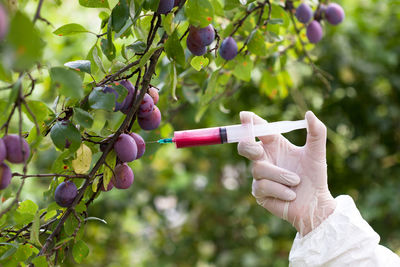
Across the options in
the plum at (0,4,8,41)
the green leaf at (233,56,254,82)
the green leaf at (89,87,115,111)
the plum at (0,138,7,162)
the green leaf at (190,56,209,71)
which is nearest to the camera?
the plum at (0,4,8,41)

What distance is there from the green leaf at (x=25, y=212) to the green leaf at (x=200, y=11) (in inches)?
13.2

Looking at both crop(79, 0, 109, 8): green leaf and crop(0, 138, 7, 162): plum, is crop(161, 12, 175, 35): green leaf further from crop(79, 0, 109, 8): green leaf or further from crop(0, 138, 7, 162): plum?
crop(0, 138, 7, 162): plum

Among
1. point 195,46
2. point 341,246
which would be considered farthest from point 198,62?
point 341,246

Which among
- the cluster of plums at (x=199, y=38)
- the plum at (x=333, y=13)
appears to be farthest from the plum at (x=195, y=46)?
the plum at (x=333, y=13)

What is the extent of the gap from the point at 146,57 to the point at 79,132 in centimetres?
13

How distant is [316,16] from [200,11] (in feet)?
2.18

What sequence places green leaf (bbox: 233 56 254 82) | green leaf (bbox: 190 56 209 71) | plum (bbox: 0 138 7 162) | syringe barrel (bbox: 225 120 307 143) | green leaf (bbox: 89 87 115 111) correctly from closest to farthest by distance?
plum (bbox: 0 138 7 162) → green leaf (bbox: 89 87 115 111) → green leaf (bbox: 190 56 209 71) → syringe barrel (bbox: 225 120 307 143) → green leaf (bbox: 233 56 254 82)

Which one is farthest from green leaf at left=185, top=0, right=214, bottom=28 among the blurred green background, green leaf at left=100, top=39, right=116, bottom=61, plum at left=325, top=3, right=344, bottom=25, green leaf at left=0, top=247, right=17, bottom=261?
the blurred green background

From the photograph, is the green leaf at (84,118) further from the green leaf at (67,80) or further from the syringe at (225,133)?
the syringe at (225,133)

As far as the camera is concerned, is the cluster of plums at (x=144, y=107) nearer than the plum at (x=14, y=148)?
No

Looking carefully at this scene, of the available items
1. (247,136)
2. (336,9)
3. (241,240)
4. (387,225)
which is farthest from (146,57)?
(241,240)

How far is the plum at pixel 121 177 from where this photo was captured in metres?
0.66

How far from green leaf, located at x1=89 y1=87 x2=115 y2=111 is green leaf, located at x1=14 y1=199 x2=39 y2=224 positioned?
18 centimetres

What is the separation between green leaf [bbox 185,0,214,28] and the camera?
56 cm
